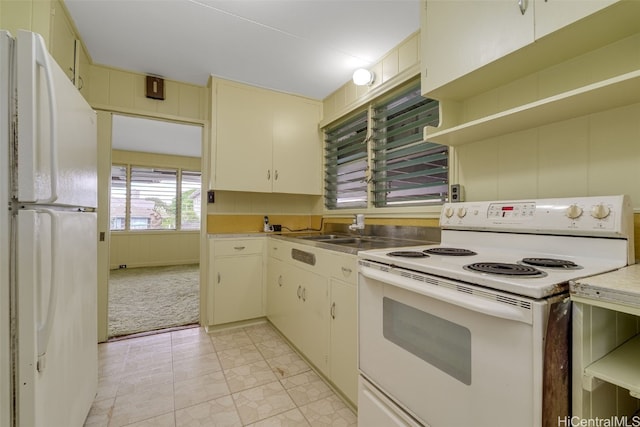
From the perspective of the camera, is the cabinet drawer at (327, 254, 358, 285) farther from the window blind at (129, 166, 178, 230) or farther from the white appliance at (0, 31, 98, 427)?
the window blind at (129, 166, 178, 230)

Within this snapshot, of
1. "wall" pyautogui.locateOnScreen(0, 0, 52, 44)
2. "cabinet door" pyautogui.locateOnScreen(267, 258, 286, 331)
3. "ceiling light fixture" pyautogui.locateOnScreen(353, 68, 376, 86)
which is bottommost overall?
"cabinet door" pyautogui.locateOnScreen(267, 258, 286, 331)

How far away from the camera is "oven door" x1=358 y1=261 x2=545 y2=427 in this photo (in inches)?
26.7

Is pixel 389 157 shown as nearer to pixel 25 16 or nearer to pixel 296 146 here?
pixel 296 146

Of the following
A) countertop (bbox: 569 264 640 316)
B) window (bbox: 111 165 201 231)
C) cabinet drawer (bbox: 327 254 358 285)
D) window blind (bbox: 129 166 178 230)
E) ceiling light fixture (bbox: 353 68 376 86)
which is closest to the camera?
countertop (bbox: 569 264 640 316)

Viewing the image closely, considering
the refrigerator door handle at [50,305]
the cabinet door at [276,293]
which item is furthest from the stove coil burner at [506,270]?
the cabinet door at [276,293]

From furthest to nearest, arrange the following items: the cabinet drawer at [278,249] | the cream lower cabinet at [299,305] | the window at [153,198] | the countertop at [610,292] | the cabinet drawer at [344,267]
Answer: the window at [153,198]
the cabinet drawer at [278,249]
the cream lower cabinet at [299,305]
the cabinet drawer at [344,267]
the countertop at [610,292]

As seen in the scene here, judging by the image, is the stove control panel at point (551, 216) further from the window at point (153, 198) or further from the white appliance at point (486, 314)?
the window at point (153, 198)

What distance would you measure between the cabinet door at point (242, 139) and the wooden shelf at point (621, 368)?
2.46m

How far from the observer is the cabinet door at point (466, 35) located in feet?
3.61

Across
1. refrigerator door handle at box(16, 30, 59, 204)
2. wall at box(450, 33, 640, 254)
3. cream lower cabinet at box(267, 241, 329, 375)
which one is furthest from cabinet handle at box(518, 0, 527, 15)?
refrigerator door handle at box(16, 30, 59, 204)

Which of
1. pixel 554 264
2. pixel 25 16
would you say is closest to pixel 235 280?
pixel 25 16

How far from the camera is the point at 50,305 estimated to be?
0.95 m

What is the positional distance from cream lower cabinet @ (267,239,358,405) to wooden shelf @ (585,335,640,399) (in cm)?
94

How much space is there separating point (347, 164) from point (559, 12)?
6.07 feet
